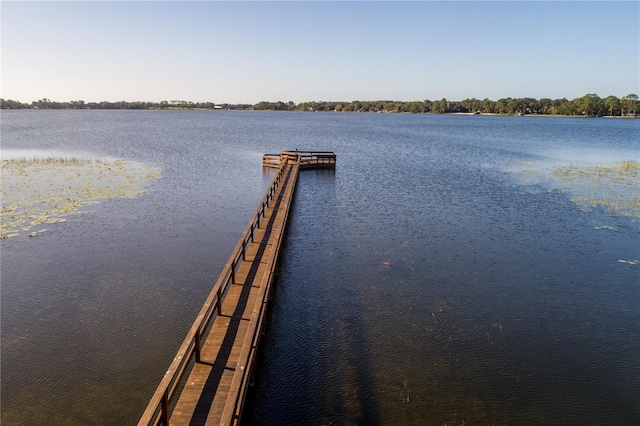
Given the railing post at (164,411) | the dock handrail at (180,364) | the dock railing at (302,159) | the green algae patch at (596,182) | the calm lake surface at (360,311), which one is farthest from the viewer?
the dock railing at (302,159)

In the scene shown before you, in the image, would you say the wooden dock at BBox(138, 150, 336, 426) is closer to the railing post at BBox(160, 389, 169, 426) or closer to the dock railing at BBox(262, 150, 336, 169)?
the railing post at BBox(160, 389, 169, 426)

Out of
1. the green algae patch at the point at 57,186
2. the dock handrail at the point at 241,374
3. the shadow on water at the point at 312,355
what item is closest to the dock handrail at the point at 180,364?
the dock handrail at the point at 241,374

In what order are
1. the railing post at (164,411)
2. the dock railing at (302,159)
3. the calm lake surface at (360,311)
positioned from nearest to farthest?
1. the railing post at (164,411)
2. the calm lake surface at (360,311)
3. the dock railing at (302,159)

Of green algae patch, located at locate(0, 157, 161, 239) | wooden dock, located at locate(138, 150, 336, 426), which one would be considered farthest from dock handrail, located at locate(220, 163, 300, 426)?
green algae patch, located at locate(0, 157, 161, 239)

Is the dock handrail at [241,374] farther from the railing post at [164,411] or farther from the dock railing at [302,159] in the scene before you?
the dock railing at [302,159]

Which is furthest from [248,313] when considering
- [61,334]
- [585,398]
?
[585,398]

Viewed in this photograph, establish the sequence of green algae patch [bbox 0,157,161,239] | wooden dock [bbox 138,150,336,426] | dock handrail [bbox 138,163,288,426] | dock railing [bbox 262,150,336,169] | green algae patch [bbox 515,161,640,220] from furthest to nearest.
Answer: dock railing [bbox 262,150,336,169] → green algae patch [bbox 515,161,640,220] → green algae patch [bbox 0,157,161,239] → wooden dock [bbox 138,150,336,426] → dock handrail [bbox 138,163,288,426]

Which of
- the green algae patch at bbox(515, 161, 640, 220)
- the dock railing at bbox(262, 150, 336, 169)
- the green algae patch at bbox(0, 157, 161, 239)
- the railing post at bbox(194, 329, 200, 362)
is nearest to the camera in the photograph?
the railing post at bbox(194, 329, 200, 362)
